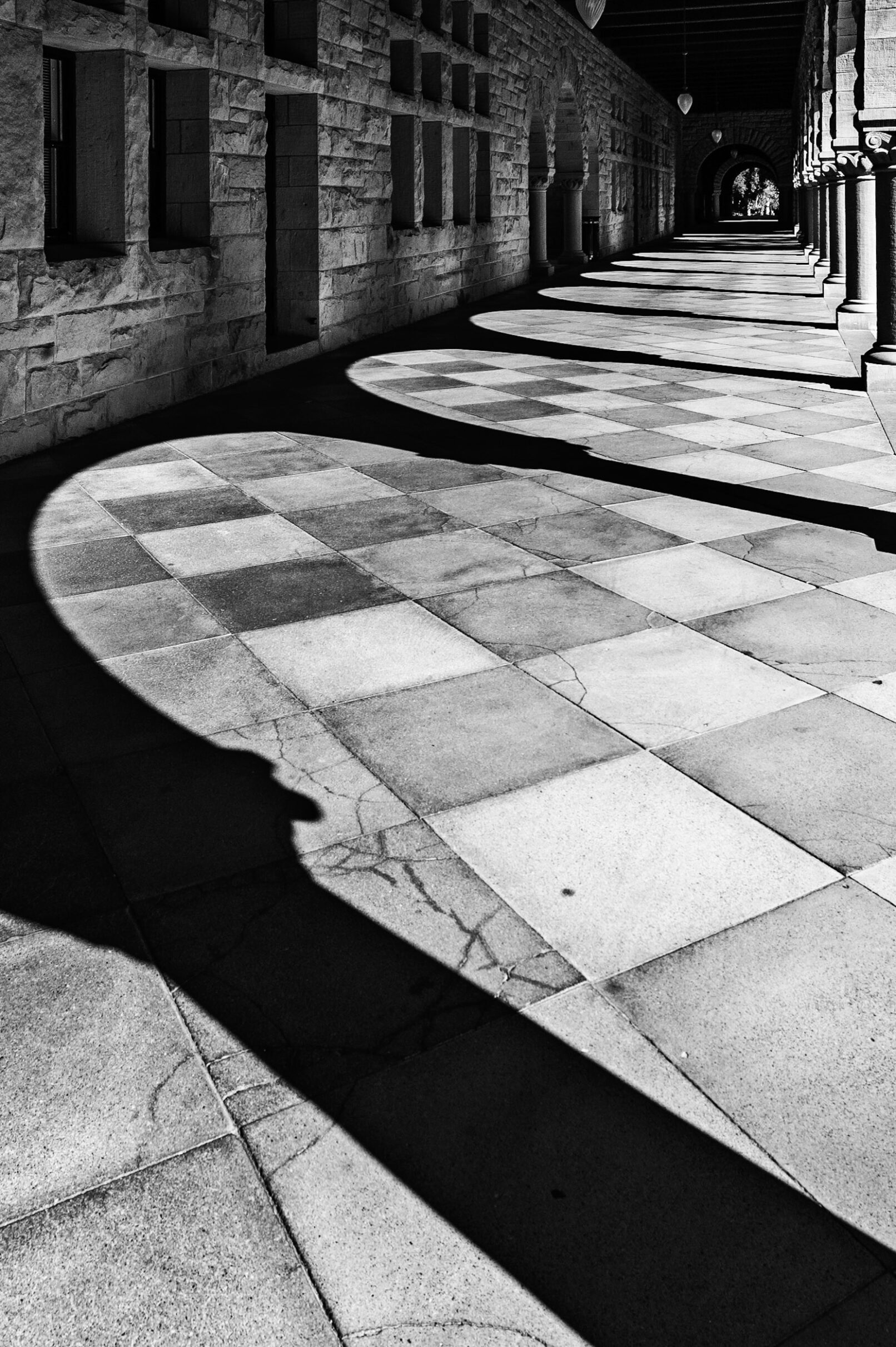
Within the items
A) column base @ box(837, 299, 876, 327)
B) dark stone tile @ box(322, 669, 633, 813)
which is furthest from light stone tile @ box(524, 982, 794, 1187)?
column base @ box(837, 299, 876, 327)

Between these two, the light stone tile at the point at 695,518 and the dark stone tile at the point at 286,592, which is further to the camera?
the light stone tile at the point at 695,518

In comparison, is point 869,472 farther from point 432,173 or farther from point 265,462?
point 432,173

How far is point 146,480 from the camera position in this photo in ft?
22.6

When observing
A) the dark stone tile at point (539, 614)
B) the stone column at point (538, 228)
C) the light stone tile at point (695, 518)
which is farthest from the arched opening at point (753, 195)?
the dark stone tile at point (539, 614)

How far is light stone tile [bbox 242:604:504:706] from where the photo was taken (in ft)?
13.1

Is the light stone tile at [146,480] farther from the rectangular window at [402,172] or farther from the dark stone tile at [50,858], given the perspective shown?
the rectangular window at [402,172]

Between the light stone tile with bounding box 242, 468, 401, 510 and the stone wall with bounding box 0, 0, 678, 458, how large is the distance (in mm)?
1858

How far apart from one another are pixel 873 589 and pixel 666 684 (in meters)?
1.38

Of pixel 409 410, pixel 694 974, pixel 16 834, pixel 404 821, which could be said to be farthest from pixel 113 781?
pixel 409 410

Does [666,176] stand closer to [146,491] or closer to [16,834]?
[146,491]

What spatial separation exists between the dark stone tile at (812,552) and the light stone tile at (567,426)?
2467 millimetres

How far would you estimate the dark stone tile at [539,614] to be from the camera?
4.37 m

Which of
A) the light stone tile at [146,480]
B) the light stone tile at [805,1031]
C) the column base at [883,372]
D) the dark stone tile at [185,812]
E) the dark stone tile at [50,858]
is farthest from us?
the column base at [883,372]

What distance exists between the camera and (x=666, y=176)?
138 feet
